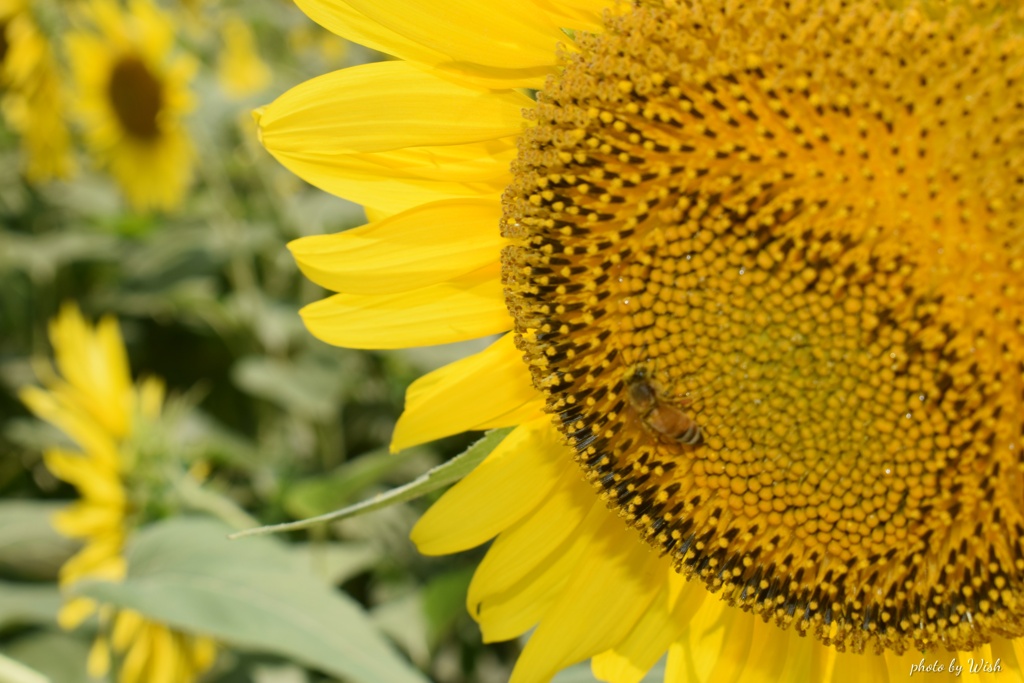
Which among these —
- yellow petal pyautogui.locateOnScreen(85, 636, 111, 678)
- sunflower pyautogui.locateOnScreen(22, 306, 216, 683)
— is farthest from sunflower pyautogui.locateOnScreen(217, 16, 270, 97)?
yellow petal pyautogui.locateOnScreen(85, 636, 111, 678)

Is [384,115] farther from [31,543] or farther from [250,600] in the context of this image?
[31,543]

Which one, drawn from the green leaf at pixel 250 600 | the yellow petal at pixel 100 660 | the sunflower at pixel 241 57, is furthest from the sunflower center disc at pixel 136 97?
the green leaf at pixel 250 600

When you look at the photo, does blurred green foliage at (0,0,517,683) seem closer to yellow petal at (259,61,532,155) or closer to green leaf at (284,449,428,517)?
green leaf at (284,449,428,517)

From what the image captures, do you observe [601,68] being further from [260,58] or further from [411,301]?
[260,58]

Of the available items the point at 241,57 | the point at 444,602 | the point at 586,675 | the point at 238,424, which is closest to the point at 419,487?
the point at 586,675

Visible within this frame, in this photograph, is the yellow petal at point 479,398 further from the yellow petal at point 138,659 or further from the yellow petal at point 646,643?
the yellow petal at point 138,659
